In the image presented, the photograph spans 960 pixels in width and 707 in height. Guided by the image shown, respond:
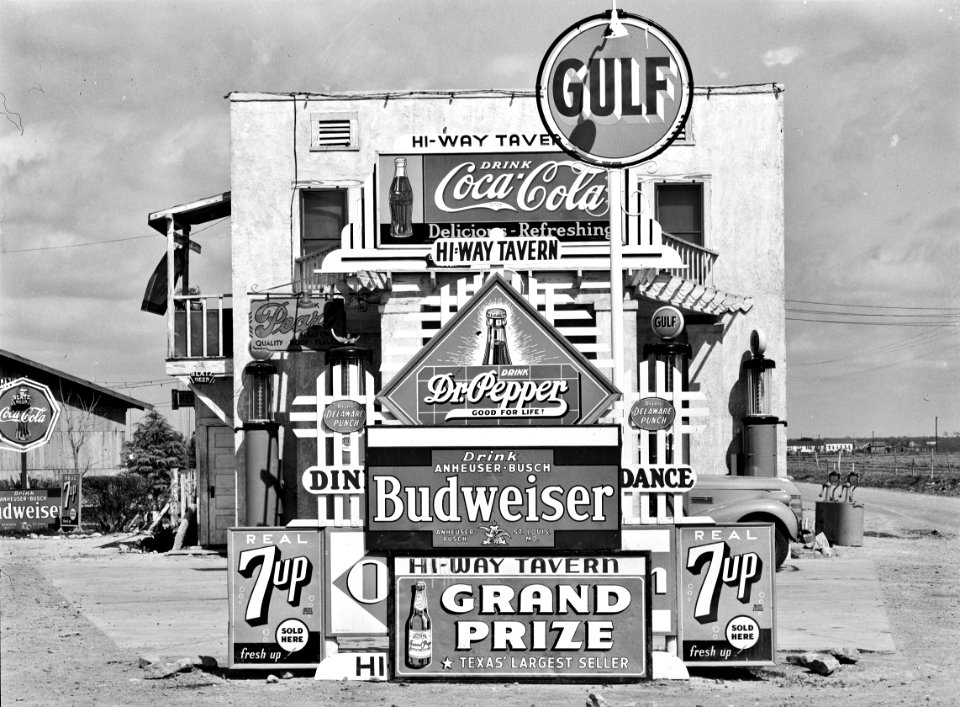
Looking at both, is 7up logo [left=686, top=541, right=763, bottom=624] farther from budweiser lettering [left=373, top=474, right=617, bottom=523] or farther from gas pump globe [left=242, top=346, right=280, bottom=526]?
gas pump globe [left=242, top=346, right=280, bottom=526]

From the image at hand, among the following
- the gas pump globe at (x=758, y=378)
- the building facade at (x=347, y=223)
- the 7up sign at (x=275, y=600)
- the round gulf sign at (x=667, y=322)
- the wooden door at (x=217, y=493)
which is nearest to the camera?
the 7up sign at (x=275, y=600)

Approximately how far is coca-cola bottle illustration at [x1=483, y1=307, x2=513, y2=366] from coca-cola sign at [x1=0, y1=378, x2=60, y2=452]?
50.9ft

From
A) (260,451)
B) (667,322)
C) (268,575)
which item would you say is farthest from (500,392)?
(260,451)

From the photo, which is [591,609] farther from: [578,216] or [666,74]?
[578,216]

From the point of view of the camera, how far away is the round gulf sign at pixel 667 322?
20062 mm

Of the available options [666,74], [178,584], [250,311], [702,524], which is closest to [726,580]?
[702,524]

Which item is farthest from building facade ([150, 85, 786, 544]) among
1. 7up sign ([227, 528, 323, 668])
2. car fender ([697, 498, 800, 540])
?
7up sign ([227, 528, 323, 668])

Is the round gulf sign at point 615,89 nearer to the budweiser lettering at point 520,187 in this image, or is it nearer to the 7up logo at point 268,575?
the budweiser lettering at point 520,187

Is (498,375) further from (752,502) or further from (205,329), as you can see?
(205,329)

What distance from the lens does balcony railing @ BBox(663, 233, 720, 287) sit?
22575mm

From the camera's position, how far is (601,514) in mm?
10805

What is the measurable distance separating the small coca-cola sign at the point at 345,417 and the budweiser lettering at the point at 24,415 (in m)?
14.2

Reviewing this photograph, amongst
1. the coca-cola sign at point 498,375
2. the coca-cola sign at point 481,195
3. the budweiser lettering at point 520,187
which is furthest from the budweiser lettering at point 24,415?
the coca-cola sign at point 498,375

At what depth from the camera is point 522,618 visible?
35.0ft
